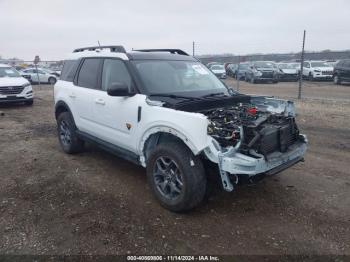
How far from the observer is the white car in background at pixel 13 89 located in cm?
1247

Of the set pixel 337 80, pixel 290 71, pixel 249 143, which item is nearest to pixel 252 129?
pixel 249 143

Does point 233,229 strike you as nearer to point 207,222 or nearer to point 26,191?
point 207,222

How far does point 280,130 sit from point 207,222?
1363mm

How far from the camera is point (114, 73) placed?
5.12 meters

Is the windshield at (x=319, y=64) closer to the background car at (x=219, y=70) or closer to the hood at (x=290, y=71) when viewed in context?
the hood at (x=290, y=71)

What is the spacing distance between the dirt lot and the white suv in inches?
17.4

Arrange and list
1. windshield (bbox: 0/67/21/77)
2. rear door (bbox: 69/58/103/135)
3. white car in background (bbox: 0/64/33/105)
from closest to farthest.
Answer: rear door (bbox: 69/58/103/135) < white car in background (bbox: 0/64/33/105) < windshield (bbox: 0/67/21/77)

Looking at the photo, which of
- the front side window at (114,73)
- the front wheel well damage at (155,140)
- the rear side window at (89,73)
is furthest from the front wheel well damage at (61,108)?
the front wheel well damage at (155,140)

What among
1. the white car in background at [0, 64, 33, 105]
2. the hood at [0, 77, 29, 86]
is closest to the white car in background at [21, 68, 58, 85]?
the white car in background at [0, 64, 33, 105]

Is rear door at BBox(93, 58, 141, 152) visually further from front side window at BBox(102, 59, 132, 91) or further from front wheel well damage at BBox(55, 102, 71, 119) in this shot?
front wheel well damage at BBox(55, 102, 71, 119)

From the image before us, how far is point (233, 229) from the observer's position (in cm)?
376

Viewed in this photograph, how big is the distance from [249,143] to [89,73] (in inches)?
125

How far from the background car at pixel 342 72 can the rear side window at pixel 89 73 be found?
20.0m

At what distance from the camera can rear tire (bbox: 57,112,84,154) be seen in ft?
20.5
